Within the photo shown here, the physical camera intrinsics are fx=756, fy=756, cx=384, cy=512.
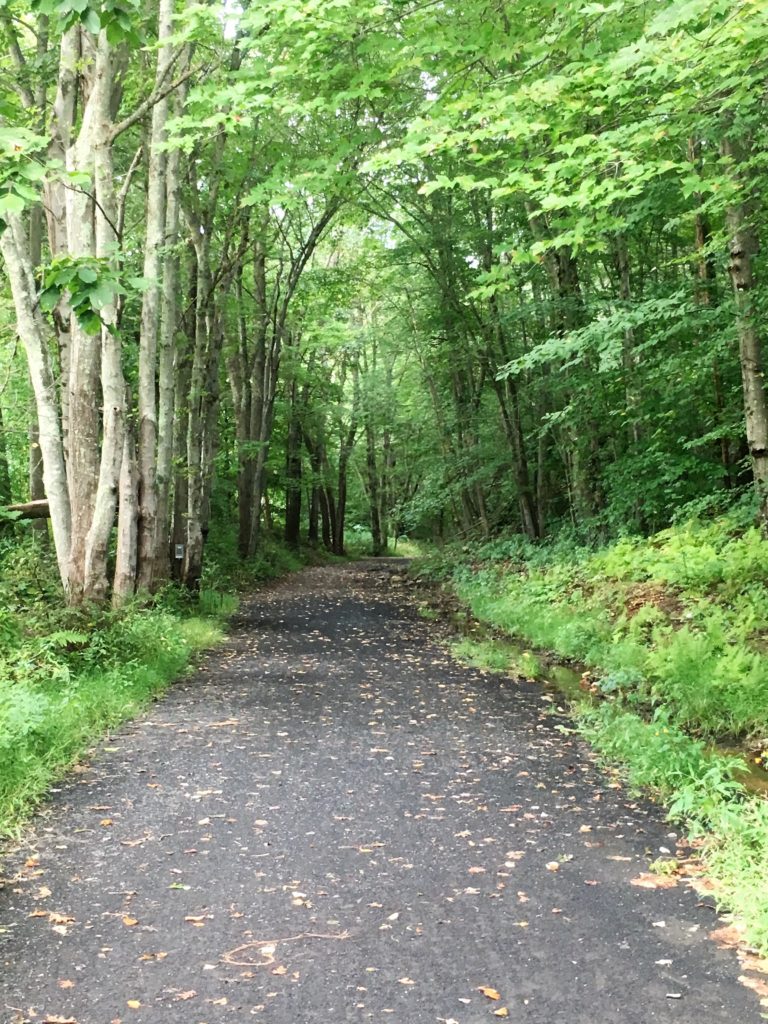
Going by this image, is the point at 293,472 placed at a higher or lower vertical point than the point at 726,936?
higher

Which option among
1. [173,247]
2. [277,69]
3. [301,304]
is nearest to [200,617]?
[173,247]

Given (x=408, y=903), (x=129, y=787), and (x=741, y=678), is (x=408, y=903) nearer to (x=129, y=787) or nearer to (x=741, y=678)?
(x=129, y=787)

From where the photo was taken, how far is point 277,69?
297 inches

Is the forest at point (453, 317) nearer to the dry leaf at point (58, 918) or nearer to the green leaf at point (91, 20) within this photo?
the green leaf at point (91, 20)

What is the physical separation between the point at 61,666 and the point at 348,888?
415cm

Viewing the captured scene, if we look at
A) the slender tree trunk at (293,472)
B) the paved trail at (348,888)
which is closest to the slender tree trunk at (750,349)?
the paved trail at (348,888)

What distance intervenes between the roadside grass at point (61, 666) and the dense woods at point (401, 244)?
A: 0.69 m

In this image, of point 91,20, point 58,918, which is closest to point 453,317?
point 91,20

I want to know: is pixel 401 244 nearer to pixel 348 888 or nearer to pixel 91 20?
pixel 91 20

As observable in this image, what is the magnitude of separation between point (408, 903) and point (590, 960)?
91 centimetres

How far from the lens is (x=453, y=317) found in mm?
17984

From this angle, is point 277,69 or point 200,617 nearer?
point 277,69

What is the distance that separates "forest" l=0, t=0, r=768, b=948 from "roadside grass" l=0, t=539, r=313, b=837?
4cm

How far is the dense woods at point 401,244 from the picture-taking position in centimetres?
621
